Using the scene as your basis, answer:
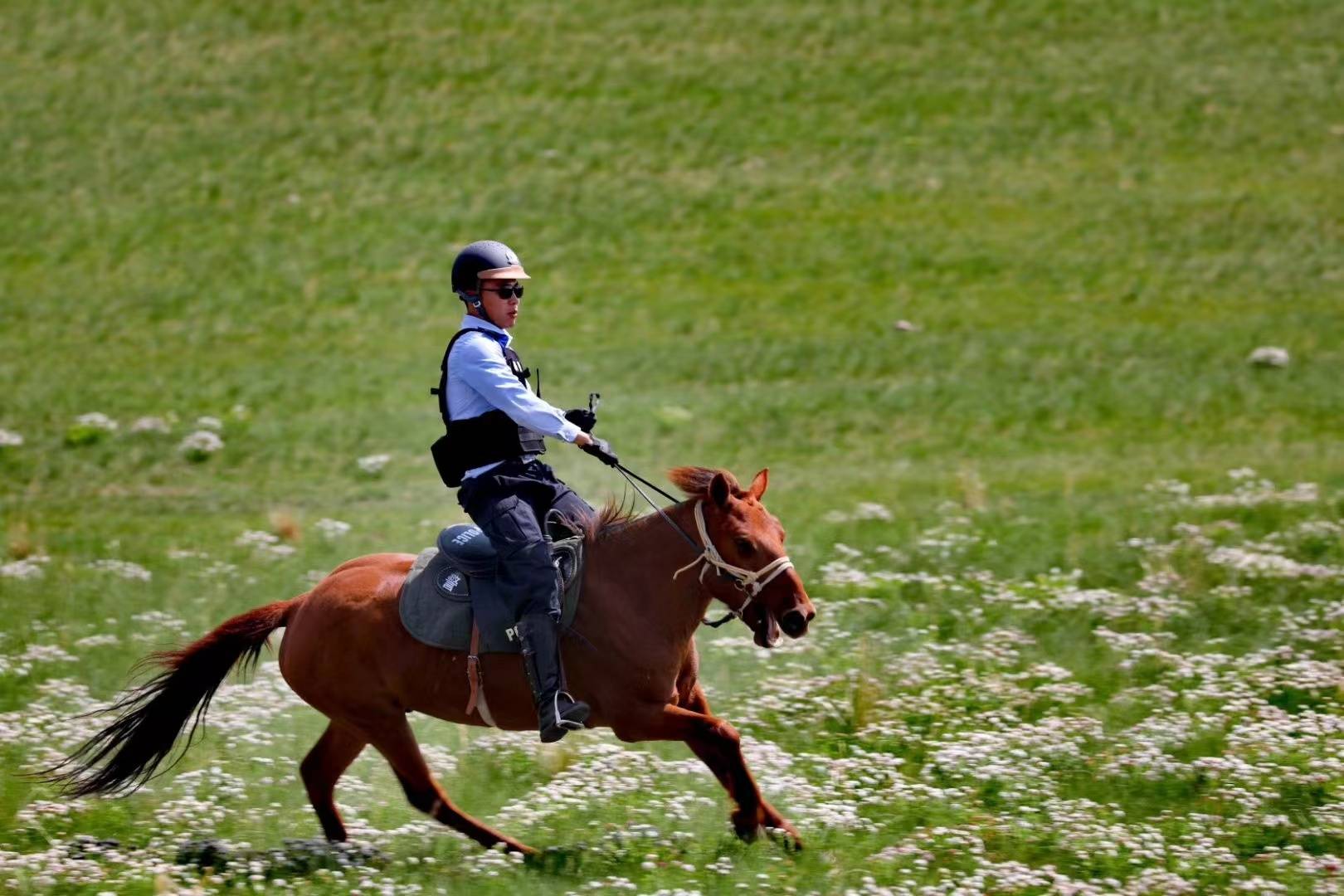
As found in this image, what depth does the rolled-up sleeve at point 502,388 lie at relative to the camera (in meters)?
8.31

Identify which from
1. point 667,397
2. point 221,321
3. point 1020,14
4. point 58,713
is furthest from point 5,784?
point 1020,14

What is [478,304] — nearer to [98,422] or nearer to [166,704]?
[166,704]

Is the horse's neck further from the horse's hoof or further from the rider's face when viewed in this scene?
the rider's face

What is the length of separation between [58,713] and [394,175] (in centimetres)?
2572

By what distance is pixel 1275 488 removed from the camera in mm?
18578

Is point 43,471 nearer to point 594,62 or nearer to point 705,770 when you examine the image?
point 705,770

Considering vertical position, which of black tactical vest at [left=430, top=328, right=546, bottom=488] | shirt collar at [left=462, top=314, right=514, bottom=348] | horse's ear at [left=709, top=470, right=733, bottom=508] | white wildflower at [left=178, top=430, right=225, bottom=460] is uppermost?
white wildflower at [left=178, top=430, right=225, bottom=460]

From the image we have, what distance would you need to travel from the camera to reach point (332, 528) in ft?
58.5

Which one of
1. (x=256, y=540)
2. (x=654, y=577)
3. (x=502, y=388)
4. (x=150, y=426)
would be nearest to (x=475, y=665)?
(x=654, y=577)

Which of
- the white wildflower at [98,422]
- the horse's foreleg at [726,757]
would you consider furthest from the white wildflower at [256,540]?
the horse's foreleg at [726,757]

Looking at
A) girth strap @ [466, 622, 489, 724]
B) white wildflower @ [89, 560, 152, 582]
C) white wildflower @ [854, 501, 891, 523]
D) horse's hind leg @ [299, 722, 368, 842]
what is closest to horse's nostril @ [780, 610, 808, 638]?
girth strap @ [466, 622, 489, 724]

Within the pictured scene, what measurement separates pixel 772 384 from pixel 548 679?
59.1 feet

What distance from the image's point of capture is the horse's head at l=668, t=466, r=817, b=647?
848cm

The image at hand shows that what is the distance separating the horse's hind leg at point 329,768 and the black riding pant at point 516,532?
1497 mm
